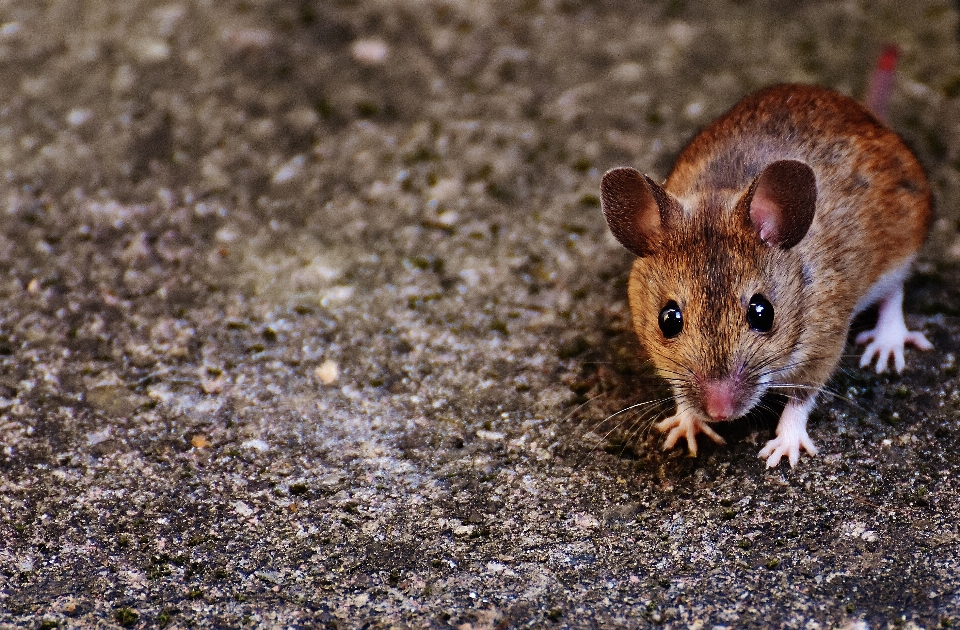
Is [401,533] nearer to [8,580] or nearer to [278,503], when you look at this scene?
[278,503]

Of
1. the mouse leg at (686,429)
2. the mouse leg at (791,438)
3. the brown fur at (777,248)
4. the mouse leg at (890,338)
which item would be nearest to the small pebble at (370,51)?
the brown fur at (777,248)

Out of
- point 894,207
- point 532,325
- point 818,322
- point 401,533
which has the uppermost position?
point 894,207

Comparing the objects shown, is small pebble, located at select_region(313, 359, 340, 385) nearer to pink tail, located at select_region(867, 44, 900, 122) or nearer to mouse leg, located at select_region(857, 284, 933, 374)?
mouse leg, located at select_region(857, 284, 933, 374)

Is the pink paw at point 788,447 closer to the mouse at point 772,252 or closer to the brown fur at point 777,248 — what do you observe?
the mouse at point 772,252

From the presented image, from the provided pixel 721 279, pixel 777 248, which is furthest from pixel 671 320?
pixel 777 248


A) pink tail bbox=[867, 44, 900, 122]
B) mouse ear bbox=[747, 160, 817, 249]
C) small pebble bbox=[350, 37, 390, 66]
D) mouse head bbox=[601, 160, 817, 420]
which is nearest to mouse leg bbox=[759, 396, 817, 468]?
mouse head bbox=[601, 160, 817, 420]

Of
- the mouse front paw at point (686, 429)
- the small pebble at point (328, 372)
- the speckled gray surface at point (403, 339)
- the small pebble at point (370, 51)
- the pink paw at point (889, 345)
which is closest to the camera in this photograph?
the speckled gray surface at point (403, 339)

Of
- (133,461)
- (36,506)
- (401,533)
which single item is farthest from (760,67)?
(36,506)
